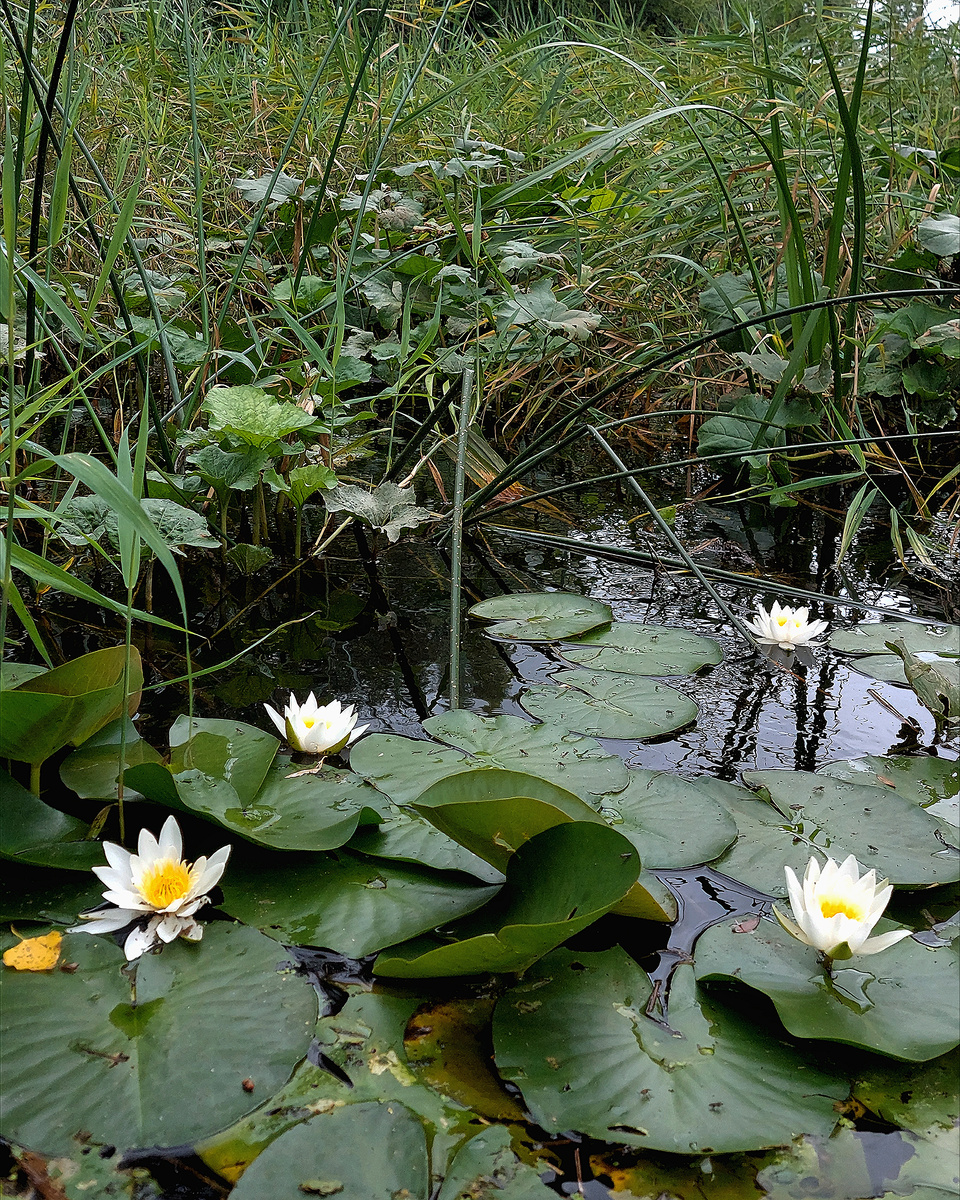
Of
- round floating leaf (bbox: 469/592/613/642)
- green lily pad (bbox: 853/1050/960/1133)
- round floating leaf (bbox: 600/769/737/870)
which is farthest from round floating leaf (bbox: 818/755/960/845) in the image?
round floating leaf (bbox: 469/592/613/642)

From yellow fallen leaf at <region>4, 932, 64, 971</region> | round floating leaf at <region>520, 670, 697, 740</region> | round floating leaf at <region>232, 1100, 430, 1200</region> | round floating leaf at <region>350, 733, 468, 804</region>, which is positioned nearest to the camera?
round floating leaf at <region>232, 1100, 430, 1200</region>

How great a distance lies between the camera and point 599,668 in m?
1.14

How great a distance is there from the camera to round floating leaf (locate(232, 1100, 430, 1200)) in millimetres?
497

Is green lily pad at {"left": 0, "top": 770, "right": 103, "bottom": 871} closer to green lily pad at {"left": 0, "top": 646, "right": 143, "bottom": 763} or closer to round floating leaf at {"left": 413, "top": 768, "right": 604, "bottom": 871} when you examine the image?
green lily pad at {"left": 0, "top": 646, "right": 143, "bottom": 763}

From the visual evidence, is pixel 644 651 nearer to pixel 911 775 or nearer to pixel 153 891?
pixel 911 775

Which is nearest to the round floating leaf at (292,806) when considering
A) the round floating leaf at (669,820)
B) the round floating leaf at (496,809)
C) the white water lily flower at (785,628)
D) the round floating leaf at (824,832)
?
the round floating leaf at (496,809)

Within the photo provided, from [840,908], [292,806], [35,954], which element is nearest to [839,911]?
[840,908]

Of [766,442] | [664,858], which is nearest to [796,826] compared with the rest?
[664,858]

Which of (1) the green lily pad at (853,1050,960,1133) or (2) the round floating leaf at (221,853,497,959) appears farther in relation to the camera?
Result: (2) the round floating leaf at (221,853,497,959)

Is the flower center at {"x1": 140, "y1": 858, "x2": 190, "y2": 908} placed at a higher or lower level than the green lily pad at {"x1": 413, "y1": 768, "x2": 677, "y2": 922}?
lower

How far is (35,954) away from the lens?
2.06 feet

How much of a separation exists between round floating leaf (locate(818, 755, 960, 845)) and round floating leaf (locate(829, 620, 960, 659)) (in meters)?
0.24

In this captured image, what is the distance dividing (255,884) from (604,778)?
34cm

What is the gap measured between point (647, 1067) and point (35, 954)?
43cm
